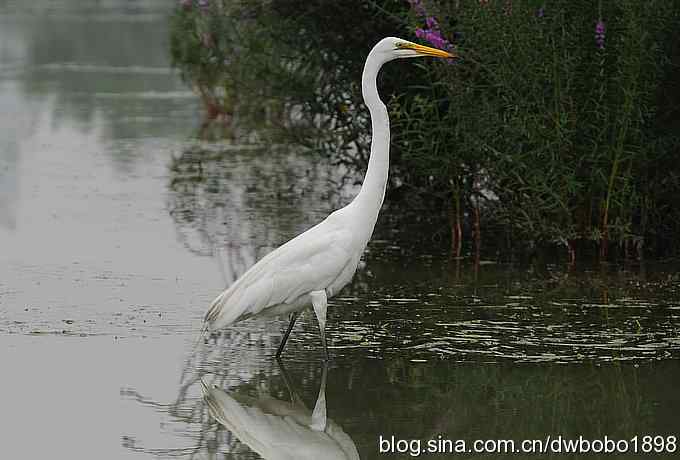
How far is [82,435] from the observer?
5695 millimetres

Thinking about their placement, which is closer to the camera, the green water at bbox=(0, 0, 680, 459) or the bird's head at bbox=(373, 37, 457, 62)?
the green water at bbox=(0, 0, 680, 459)

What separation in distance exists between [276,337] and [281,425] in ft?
→ 5.03

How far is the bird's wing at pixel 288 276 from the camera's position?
6613 millimetres

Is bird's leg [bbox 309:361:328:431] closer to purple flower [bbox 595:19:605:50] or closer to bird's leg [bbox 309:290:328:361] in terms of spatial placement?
bird's leg [bbox 309:290:328:361]

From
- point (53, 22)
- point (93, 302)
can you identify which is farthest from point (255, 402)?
point (53, 22)

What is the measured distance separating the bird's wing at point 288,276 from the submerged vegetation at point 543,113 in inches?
92.7

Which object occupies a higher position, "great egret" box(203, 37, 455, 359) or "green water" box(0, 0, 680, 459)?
"great egret" box(203, 37, 455, 359)

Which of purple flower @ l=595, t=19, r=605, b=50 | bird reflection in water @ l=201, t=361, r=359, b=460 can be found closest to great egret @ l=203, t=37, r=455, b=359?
bird reflection in water @ l=201, t=361, r=359, b=460

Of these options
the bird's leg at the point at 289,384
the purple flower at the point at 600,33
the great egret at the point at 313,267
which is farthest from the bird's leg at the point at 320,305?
the purple flower at the point at 600,33

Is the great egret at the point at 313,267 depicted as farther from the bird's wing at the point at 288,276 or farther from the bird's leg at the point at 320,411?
the bird's leg at the point at 320,411

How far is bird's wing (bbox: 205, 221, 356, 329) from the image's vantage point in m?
6.61

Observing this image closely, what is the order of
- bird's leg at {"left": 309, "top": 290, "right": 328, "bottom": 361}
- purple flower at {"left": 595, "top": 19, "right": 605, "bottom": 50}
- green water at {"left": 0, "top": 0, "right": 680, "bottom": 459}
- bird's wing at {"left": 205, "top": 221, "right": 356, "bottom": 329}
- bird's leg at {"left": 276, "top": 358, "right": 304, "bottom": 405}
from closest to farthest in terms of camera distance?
1. green water at {"left": 0, "top": 0, "right": 680, "bottom": 459}
2. bird's leg at {"left": 276, "top": 358, "right": 304, "bottom": 405}
3. bird's wing at {"left": 205, "top": 221, "right": 356, "bottom": 329}
4. bird's leg at {"left": 309, "top": 290, "right": 328, "bottom": 361}
5. purple flower at {"left": 595, "top": 19, "right": 605, "bottom": 50}

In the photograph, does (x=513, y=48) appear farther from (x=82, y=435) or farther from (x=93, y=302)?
(x=82, y=435)

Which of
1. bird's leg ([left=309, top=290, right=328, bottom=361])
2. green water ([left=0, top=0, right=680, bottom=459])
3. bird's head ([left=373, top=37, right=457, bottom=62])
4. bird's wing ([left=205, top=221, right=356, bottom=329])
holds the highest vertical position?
bird's head ([left=373, top=37, right=457, bottom=62])
